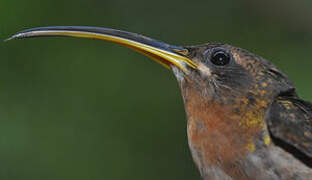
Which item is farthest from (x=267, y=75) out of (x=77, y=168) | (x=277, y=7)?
(x=277, y=7)

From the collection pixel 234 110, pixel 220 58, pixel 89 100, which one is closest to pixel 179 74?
pixel 220 58

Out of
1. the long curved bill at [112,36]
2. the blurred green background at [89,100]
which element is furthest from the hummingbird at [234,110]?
the blurred green background at [89,100]

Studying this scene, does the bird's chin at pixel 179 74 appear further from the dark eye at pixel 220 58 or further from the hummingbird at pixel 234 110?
the dark eye at pixel 220 58

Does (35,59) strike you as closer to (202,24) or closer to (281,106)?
(202,24)

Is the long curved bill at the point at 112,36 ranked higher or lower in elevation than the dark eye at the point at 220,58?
higher

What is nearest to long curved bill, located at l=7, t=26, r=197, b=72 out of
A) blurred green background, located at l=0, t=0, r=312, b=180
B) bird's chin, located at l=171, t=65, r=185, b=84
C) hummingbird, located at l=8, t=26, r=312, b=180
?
hummingbird, located at l=8, t=26, r=312, b=180

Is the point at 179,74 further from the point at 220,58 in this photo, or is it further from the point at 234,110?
the point at 234,110
